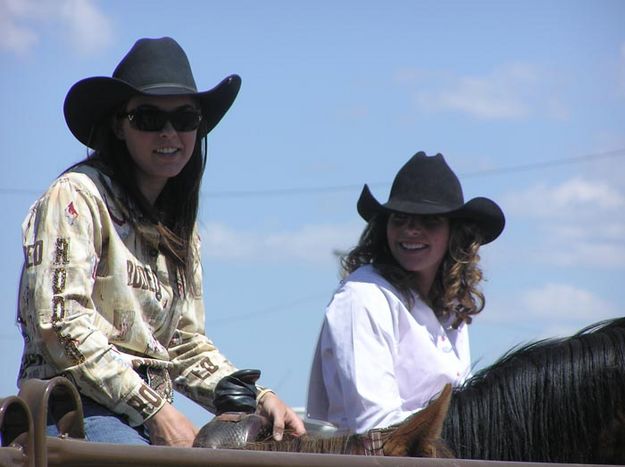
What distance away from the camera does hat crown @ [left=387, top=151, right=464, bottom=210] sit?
4.77 metres

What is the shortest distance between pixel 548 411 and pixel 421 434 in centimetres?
63

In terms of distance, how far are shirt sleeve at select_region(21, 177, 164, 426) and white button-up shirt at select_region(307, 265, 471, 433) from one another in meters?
1.25

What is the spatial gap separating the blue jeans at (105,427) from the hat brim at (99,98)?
2.96 feet

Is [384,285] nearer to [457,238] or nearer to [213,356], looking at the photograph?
[457,238]

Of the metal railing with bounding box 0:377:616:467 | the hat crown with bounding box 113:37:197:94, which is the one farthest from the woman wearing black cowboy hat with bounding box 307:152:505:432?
the metal railing with bounding box 0:377:616:467

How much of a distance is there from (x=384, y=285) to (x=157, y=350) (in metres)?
1.37

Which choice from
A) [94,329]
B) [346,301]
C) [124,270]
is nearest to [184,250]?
[124,270]

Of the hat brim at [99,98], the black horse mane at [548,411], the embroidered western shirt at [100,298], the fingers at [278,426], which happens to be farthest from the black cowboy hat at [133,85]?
the black horse mane at [548,411]

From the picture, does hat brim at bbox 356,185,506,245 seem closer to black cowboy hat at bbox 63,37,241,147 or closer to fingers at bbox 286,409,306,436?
black cowboy hat at bbox 63,37,241,147

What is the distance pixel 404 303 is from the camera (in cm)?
440

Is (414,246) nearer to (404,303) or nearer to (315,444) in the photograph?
(404,303)

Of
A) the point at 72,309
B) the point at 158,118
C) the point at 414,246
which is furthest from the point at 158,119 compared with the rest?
the point at 414,246

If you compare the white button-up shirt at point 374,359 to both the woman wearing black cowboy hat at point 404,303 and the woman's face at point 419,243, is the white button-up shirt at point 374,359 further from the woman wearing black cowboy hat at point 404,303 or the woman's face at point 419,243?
the woman's face at point 419,243

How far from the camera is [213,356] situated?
142 inches
